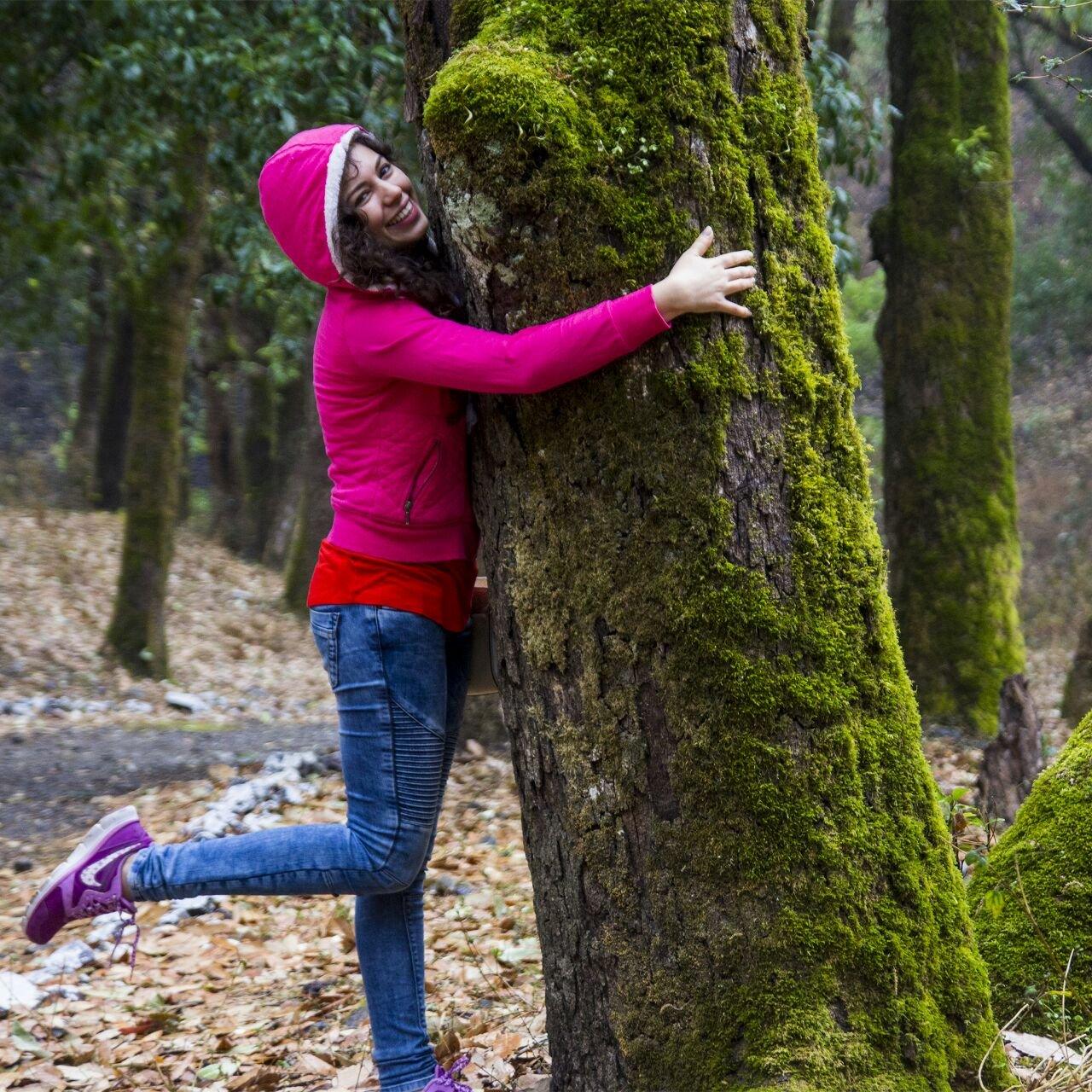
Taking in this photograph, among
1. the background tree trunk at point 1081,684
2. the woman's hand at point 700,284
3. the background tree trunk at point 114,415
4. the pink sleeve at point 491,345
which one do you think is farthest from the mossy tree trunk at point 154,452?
the woman's hand at point 700,284

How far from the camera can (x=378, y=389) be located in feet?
8.96

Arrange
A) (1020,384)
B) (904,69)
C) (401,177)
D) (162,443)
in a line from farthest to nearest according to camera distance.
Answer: (1020,384) → (162,443) → (904,69) → (401,177)

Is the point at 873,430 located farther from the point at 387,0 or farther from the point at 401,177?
the point at 401,177

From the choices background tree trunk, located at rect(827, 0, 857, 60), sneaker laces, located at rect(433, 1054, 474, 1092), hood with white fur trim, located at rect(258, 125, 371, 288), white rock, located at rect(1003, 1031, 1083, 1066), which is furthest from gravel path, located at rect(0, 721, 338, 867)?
background tree trunk, located at rect(827, 0, 857, 60)

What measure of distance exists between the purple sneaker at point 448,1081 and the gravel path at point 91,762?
4433 mm

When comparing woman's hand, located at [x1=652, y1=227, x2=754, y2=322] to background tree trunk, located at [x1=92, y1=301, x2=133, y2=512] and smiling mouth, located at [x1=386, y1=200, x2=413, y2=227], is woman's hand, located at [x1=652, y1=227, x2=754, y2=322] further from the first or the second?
background tree trunk, located at [x1=92, y1=301, x2=133, y2=512]

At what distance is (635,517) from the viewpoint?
7.69 feet

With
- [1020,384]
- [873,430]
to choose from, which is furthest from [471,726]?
[1020,384]

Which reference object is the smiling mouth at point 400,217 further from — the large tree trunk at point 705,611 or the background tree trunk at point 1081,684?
the background tree trunk at point 1081,684

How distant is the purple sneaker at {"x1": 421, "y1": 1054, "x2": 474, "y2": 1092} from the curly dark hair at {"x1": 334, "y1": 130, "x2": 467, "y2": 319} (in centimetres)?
189

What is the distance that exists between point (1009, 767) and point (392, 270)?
353cm

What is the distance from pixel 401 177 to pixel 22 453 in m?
22.1

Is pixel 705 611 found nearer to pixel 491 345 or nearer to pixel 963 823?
pixel 491 345

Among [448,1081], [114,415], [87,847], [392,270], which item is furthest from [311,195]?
[114,415]
